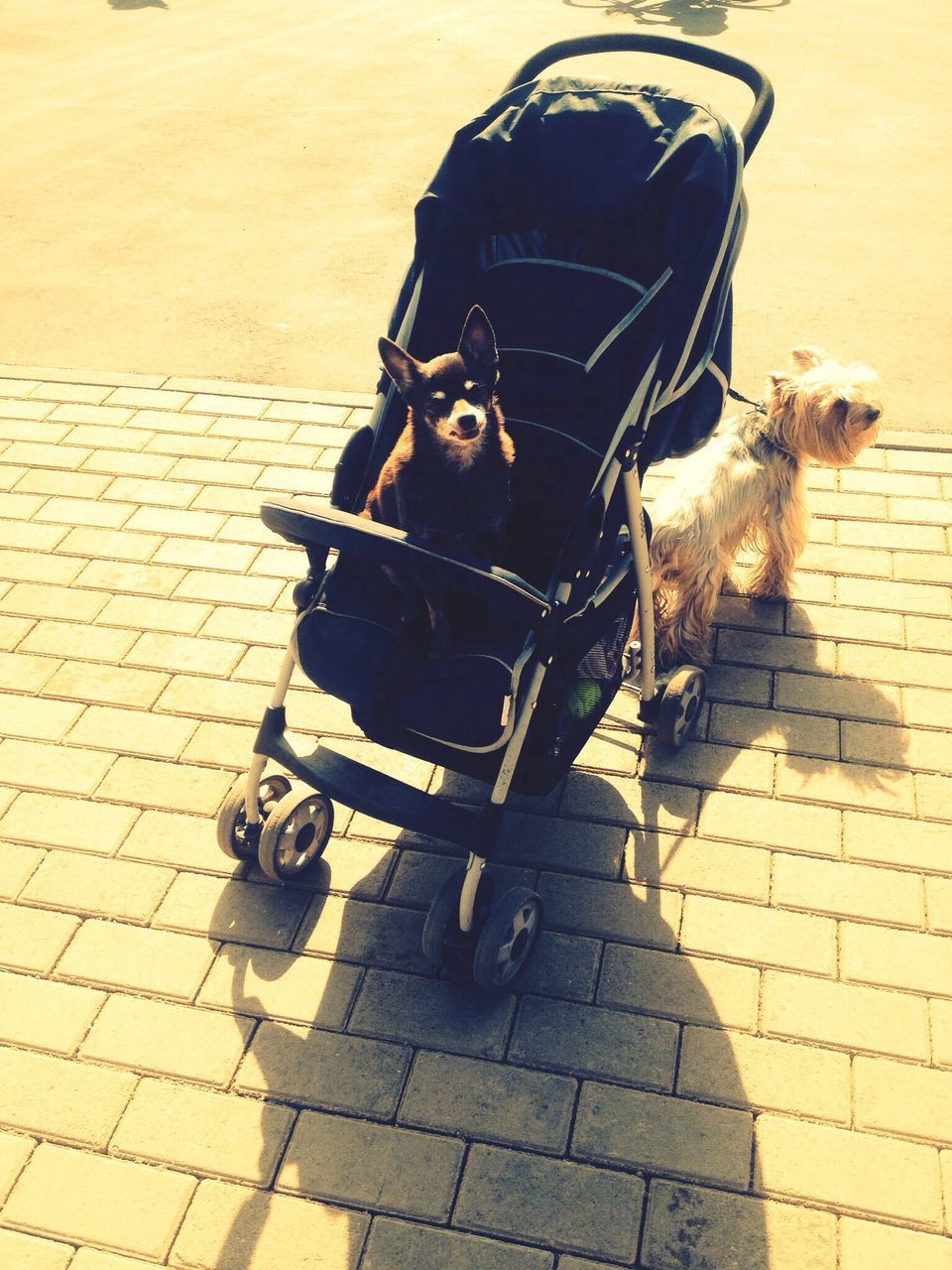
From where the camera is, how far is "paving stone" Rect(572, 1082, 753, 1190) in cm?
280

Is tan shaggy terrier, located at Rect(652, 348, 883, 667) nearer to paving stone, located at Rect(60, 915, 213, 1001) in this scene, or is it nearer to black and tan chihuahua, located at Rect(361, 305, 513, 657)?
black and tan chihuahua, located at Rect(361, 305, 513, 657)

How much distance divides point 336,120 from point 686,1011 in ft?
27.7

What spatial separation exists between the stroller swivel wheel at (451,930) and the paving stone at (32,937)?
1.13m

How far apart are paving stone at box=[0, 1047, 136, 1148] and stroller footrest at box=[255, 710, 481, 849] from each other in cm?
94

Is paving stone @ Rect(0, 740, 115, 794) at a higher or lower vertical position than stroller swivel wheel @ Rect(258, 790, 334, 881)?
lower

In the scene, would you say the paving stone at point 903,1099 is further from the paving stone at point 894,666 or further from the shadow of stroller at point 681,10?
the shadow of stroller at point 681,10

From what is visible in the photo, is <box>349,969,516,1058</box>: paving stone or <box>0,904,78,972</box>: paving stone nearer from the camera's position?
<box>349,969,516,1058</box>: paving stone

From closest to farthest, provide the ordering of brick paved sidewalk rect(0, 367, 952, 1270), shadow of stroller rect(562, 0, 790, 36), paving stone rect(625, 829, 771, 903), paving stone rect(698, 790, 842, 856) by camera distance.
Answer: brick paved sidewalk rect(0, 367, 952, 1270) → paving stone rect(625, 829, 771, 903) → paving stone rect(698, 790, 842, 856) → shadow of stroller rect(562, 0, 790, 36)

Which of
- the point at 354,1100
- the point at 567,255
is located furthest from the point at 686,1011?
the point at 567,255

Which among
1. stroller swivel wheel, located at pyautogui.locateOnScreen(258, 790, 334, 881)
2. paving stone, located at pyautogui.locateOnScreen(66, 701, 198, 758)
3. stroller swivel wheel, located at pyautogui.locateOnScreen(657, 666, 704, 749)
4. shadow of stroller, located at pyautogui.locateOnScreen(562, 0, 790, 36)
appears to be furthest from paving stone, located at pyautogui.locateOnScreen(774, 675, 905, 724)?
shadow of stroller, located at pyautogui.locateOnScreen(562, 0, 790, 36)

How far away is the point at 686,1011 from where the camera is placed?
10.3 feet

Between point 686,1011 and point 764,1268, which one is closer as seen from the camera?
point 764,1268

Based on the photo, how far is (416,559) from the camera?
2.63 metres

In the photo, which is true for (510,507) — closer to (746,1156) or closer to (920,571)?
(746,1156)
